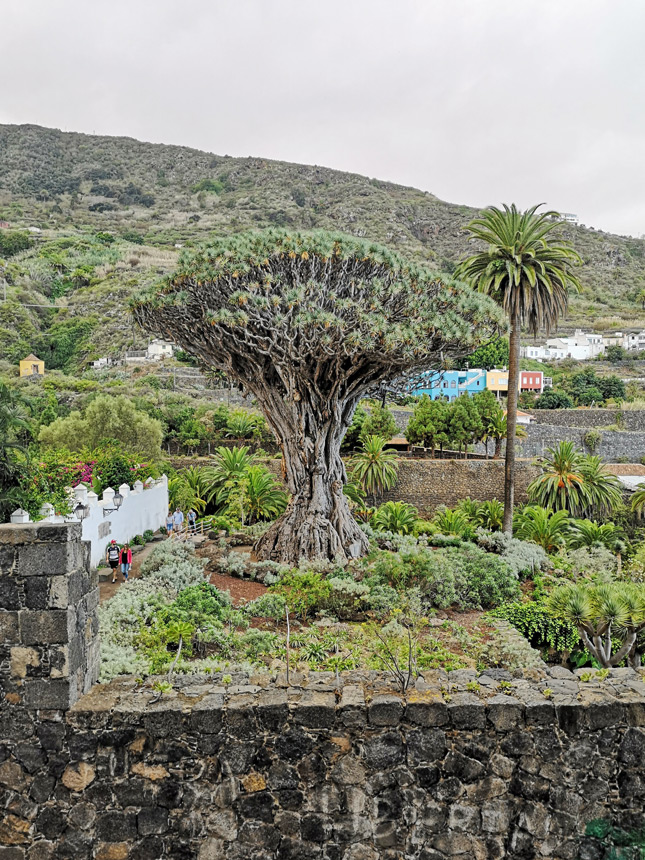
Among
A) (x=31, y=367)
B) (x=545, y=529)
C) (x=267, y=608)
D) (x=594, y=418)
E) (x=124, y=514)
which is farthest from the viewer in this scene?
(x=31, y=367)

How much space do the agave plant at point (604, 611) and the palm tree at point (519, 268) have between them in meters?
10.5

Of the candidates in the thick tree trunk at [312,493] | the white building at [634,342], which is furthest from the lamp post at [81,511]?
the white building at [634,342]

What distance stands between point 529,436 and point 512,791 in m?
30.1

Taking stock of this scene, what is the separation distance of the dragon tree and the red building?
34563 millimetres

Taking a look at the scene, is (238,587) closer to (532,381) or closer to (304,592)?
(304,592)

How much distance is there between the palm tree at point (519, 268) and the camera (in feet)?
56.5

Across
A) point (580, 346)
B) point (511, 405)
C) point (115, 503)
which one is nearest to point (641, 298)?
point (580, 346)

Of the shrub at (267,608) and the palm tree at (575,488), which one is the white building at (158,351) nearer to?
the palm tree at (575,488)

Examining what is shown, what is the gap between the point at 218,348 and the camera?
14.3m

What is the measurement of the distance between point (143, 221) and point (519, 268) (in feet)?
312

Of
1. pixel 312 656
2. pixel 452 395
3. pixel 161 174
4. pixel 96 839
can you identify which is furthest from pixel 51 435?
pixel 161 174

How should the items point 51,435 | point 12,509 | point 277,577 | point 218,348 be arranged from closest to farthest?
1. point 12,509
2. point 277,577
3. point 218,348
4. point 51,435

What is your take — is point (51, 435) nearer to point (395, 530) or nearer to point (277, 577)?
point (395, 530)

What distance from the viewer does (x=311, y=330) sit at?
12.7 m
